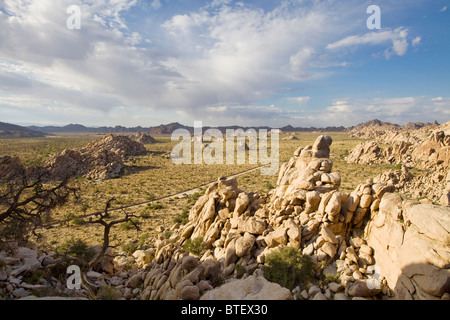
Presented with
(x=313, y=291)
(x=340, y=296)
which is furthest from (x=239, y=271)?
(x=340, y=296)

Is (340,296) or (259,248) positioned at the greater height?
(259,248)

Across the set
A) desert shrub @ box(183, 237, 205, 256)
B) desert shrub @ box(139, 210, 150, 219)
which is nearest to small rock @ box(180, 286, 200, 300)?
desert shrub @ box(183, 237, 205, 256)

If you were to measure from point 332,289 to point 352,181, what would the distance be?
35309mm

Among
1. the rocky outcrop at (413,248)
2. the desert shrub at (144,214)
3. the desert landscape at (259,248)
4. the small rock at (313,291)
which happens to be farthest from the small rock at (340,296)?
the desert shrub at (144,214)

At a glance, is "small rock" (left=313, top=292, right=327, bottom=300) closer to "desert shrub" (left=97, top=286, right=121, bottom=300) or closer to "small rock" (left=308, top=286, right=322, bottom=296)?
"small rock" (left=308, top=286, right=322, bottom=296)

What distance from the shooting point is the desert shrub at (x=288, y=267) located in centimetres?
1169

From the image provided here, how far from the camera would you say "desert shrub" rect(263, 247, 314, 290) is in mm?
11688

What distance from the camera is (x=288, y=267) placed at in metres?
11.9

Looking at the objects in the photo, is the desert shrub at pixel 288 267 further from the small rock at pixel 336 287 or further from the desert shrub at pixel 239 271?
the desert shrub at pixel 239 271

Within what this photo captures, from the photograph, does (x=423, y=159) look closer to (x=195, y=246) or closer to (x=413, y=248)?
(x=413, y=248)

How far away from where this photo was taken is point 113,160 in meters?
62.9
